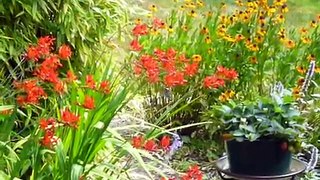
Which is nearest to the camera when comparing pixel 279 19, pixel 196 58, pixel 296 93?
pixel 296 93

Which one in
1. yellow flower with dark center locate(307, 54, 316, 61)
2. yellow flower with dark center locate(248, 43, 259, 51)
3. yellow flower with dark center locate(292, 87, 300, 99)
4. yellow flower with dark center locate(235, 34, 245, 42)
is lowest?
yellow flower with dark center locate(292, 87, 300, 99)

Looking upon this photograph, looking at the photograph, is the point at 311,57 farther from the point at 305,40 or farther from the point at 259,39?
the point at 259,39

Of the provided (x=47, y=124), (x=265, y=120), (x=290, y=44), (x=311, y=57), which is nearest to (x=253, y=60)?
(x=290, y=44)

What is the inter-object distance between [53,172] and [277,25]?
6.19 feet

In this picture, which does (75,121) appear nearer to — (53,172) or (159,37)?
(53,172)

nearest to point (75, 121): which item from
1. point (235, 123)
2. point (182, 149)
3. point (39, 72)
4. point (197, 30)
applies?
point (39, 72)

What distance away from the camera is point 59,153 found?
6.86 ft

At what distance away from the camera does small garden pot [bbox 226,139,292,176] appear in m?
2.74

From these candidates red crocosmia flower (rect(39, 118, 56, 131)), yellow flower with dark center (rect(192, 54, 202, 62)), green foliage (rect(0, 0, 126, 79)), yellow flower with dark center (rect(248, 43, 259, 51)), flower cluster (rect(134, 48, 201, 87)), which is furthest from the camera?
yellow flower with dark center (rect(248, 43, 259, 51))

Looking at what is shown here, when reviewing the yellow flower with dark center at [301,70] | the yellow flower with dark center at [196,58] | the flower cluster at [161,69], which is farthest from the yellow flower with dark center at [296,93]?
the flower cluster at [161,69]

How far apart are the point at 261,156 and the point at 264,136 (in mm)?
83

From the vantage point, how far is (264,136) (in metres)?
2.74

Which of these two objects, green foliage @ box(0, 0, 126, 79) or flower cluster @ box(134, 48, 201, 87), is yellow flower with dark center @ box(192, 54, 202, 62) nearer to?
green foliage @ box(0, 0, 126, 79)

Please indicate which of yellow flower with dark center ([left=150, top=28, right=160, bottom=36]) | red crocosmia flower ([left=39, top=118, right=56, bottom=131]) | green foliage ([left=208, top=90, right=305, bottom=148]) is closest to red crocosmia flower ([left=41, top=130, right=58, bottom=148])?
red crocosmia flower ([left=39, top=118, right=56, bottom=131])
